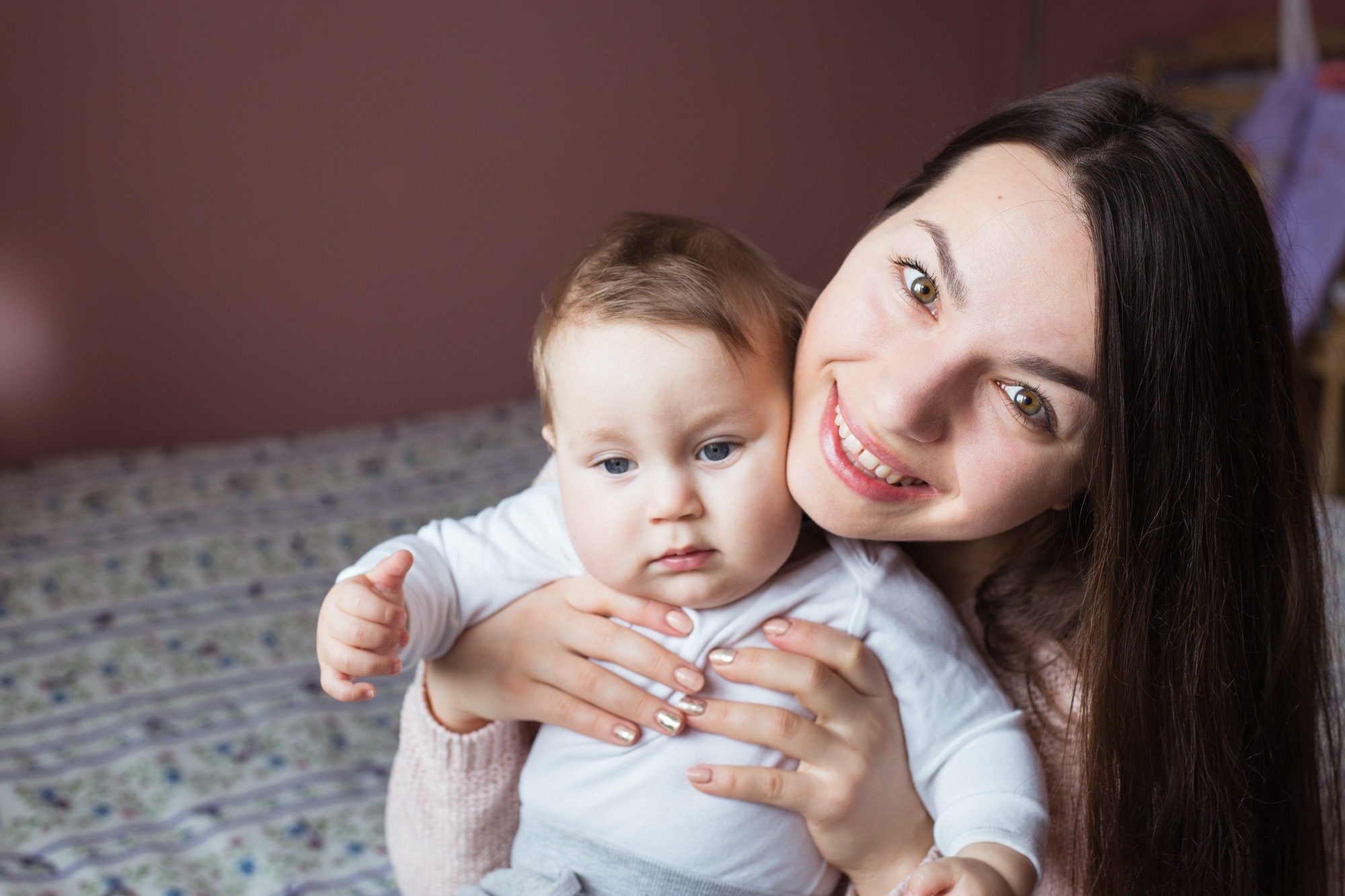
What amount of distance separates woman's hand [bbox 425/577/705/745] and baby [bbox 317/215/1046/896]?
2 centimetres

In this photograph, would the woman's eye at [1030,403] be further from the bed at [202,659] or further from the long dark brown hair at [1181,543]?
the bed at [202,659]

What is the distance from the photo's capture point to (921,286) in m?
0.84

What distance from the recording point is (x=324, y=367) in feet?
10.2

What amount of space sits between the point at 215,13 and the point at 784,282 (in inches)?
88.9

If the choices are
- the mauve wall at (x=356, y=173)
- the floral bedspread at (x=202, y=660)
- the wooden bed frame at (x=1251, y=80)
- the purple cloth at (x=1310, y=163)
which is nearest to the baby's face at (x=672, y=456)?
the floral bedspread at (x=202, y=660)

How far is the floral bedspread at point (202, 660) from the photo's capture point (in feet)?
4.64

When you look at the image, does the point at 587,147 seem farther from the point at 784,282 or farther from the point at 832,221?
the point at 784,282

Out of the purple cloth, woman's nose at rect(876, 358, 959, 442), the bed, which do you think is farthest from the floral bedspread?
the purple cloth

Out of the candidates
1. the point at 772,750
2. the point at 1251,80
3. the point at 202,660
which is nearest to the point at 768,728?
the point at 772,750

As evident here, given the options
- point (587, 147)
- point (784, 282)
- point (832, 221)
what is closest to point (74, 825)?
point (784, 282)

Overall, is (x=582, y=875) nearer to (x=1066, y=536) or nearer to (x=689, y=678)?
(x=689, y=678)

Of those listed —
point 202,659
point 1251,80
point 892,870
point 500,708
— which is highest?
point 1251,80

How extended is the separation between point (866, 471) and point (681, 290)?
194 mm

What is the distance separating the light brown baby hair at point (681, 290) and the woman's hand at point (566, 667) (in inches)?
7.0
